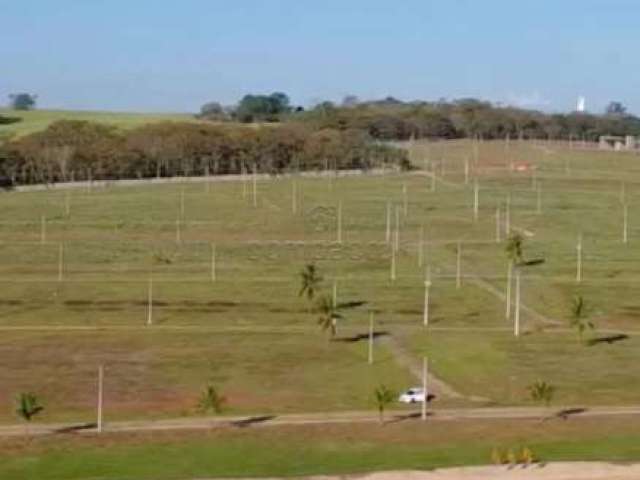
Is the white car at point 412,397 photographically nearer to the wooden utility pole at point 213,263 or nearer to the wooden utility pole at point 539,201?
the wooden utility pole at point 213,263

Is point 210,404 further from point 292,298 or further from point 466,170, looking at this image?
point 466,170

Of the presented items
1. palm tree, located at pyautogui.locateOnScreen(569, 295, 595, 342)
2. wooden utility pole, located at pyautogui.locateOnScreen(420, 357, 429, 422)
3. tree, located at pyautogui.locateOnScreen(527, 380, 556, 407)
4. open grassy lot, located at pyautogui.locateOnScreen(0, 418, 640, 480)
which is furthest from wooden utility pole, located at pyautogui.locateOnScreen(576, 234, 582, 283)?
open grassy lot, located at pyautogui.locateOnScreen(0, 418, 640, 480)

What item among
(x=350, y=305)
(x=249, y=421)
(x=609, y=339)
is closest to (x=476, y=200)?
(x=350, y=305)

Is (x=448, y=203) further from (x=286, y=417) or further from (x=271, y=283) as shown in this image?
(x=286, y=417)

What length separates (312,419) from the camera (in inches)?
1636

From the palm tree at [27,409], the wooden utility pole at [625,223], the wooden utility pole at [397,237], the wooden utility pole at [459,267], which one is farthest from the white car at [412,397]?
the wooden utility pole at [625,223]

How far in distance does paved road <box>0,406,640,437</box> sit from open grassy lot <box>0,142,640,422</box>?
3.04 m

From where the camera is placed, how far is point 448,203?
130 metres

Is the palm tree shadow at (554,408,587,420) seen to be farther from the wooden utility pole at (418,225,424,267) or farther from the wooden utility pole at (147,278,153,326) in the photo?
the wooden utility pole at (418,225,424,267)

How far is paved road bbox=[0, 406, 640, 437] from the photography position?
3969cm

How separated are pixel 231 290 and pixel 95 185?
3040 inches

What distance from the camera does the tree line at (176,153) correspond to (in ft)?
519

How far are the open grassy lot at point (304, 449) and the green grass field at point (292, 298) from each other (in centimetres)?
52

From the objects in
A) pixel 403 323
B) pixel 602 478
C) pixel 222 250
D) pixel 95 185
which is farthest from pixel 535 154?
pixel 602 478
